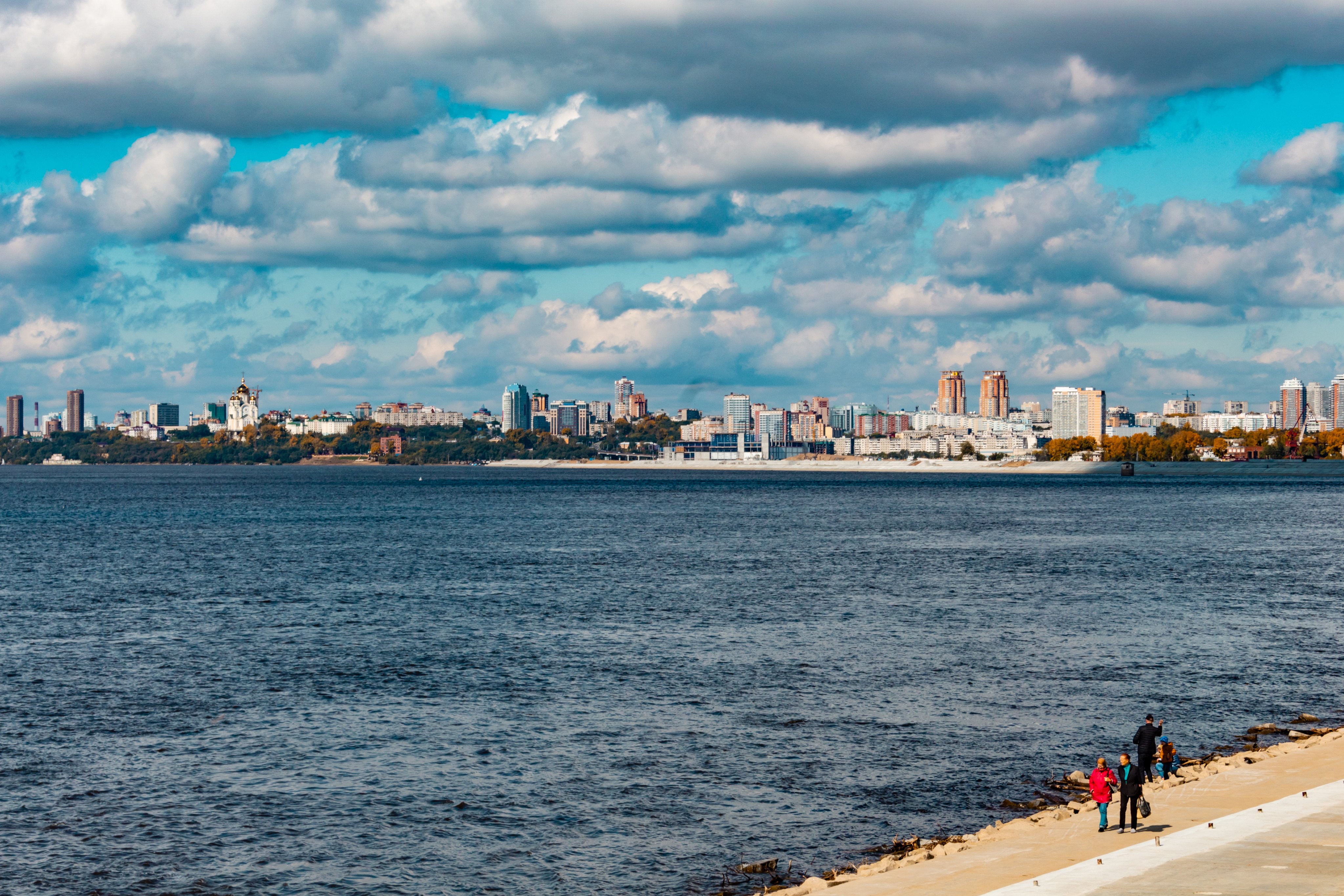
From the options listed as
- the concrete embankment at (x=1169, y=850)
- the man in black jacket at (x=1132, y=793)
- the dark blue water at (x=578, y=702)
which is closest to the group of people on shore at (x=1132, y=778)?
the man in black jacket at (x=1132, y=793)

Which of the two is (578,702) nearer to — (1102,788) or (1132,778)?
(1102,788)

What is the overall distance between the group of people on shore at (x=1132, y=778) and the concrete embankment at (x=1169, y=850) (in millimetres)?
315

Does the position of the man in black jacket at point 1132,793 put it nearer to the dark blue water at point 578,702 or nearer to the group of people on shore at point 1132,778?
the group of people on shore at point 1132,778

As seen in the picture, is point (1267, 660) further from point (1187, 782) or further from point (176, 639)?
point (176, 639)

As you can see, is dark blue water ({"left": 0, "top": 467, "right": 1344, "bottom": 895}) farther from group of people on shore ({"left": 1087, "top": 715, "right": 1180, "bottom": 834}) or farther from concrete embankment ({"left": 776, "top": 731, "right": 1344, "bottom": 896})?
group of people on shore ({"left": 1087, "top": 715, "right": 1180, "bottom": 834})

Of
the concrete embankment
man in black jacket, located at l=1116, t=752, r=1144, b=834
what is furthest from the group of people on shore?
the concrete embankment

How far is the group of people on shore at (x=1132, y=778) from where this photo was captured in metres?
23.2

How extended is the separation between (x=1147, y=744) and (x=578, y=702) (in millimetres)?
18125

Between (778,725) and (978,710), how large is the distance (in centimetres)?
639

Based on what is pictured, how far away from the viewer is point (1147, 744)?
2645 centimetres

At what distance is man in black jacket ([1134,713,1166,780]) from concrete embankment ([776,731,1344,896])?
0.66 m

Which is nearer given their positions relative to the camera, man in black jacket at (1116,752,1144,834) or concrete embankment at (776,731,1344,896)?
concrete embankment at (776,731,1344,896)

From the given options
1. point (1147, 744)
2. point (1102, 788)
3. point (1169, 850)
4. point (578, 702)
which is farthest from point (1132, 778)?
point (578, 702)

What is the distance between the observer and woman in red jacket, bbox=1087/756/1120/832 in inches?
917
